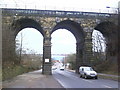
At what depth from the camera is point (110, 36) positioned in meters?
51.9

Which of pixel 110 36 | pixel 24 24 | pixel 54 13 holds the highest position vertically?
pixel 54 13

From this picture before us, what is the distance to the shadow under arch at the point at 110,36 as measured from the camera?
48656mm

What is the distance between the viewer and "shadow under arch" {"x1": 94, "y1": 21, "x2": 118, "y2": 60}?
4866 centimetres

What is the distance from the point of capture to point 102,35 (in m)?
60.6

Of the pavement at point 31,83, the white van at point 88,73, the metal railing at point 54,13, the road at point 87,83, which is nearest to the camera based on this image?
the pavement at point 31,83

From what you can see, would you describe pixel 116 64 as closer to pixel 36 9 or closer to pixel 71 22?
pixel 71 22

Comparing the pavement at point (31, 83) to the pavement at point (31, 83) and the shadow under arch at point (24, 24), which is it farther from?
the shadow under arch at point (24, 24)

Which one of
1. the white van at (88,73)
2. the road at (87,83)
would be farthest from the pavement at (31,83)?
the white van at (88,73)

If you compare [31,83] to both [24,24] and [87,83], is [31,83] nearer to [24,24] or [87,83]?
[87,83]

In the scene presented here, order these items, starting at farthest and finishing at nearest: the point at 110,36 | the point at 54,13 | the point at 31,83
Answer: the point at 54,13, the point at 110,36, the point at 31,83

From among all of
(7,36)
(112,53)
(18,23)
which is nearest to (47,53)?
(18,23)

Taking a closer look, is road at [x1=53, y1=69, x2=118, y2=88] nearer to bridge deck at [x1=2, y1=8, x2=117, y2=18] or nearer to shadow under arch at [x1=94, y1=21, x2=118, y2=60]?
shadow under arch at [x1=94, y1=21, x2=118, y2=60]

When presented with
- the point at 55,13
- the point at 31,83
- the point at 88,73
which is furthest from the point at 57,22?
the point at 31,83

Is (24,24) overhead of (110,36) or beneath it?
overhead
